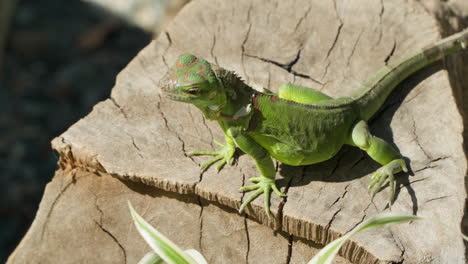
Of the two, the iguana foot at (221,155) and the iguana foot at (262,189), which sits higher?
the iguana foot at (221,155)

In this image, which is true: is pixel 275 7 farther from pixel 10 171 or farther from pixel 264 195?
pixel 10 171

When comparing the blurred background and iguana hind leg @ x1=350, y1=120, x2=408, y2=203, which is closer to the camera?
iguana hind leg @ x1=350, y1=120, x2=408, y2=203

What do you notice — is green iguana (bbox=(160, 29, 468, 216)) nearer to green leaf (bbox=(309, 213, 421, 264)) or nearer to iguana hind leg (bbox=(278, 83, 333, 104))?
iguana hind leg (bbox=(278, 83, 333, 104))

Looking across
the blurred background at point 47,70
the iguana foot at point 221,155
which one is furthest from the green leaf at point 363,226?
the blurred background at point 47,70

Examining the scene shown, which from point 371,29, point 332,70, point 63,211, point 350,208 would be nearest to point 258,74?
point 332,70

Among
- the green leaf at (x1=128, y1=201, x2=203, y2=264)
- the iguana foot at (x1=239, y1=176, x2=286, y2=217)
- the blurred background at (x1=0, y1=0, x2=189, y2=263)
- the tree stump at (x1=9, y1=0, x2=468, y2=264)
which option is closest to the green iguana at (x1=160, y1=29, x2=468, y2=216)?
the iguana foot at (x1=239, y1=176, x2=286, y2=217)

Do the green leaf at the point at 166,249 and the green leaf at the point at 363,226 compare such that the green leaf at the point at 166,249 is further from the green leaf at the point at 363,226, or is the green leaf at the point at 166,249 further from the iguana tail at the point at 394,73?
the iguana tail at the point at 394,73
